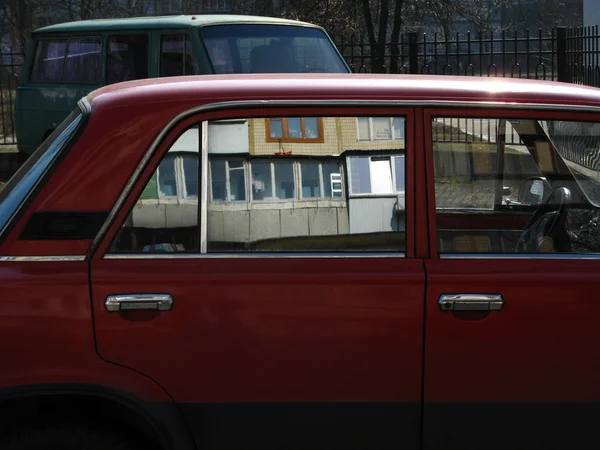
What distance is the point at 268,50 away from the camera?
9.70m

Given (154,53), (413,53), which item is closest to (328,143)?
(154,53)

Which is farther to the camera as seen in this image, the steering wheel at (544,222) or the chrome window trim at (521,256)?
the steering wheel at (544,222)

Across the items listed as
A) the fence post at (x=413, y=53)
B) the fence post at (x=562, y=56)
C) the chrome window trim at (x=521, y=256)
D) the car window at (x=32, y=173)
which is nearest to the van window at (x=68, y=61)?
the fence post at (x=413, y=53)

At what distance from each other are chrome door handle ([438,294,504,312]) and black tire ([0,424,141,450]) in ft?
3.72

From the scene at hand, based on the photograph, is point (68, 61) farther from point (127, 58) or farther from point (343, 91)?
point (343, 91)

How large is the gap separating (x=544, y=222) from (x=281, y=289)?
3.14 feet

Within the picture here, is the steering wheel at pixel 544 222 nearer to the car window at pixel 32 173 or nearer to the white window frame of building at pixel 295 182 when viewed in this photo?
the white window frame of building at pixel 295 182

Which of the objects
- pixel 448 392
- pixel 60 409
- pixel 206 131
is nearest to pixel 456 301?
pixel 448 392

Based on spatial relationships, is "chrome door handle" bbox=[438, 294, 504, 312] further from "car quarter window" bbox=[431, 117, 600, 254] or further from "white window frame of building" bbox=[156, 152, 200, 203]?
"white window frame of building" bbox=[156, 152, 200, 203]

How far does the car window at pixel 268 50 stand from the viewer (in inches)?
371

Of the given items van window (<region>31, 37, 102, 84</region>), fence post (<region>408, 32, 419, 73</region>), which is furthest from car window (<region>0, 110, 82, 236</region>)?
fence post (<region>408, 32, 419, 73</region>)

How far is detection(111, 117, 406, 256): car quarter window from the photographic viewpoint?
300 centimetres

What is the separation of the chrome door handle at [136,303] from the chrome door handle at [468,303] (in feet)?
2.80

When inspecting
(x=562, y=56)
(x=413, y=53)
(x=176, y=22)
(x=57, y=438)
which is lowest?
(x=57, y=438)
